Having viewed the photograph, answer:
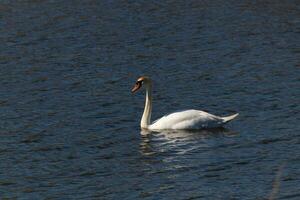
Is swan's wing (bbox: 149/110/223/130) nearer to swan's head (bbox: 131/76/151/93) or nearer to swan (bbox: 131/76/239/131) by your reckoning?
swan (bbox: 131/76/239/131)

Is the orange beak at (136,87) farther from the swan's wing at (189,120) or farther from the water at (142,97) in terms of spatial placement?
the swan's wing at (189,120)

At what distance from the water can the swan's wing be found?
0.37 m

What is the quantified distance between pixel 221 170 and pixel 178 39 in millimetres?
17564

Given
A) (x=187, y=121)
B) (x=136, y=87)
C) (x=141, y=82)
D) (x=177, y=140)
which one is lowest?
(x=177, y=140)

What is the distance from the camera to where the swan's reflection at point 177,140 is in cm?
2825

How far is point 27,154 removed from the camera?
27797mm

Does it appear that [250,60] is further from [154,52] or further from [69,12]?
[69,12]

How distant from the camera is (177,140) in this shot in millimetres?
29594

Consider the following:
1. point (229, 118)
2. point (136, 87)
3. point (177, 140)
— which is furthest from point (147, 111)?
point (229, 118)

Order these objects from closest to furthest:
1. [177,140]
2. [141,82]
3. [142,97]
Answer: [177,140], [141,82], [142,97]

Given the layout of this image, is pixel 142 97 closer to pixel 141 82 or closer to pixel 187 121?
pixel 141 82

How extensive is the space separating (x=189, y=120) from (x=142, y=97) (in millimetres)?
4565

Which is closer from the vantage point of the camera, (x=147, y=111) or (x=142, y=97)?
(x=147, y=111)

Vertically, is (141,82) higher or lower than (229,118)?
higher
